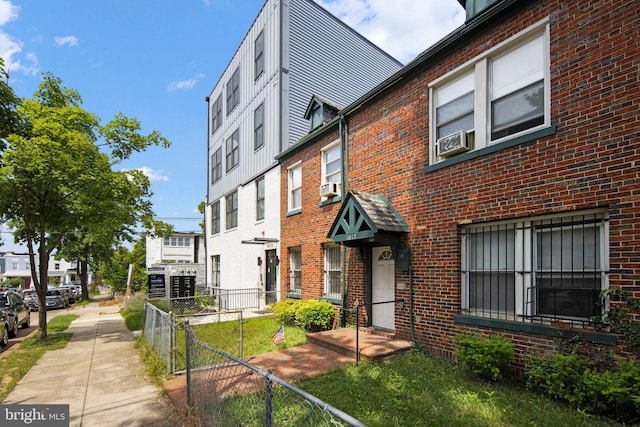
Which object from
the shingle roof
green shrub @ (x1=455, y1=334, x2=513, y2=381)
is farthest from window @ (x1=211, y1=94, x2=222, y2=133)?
green shrub @ (x1=455, y1=334, x2=513, y2=381)

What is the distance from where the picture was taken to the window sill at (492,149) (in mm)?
5441

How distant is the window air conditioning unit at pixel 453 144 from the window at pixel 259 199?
10.5m

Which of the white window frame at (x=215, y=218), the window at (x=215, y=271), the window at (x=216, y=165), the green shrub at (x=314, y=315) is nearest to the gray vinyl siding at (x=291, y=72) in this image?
the window at (x=216, y=165)

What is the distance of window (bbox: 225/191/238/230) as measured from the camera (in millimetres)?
19594

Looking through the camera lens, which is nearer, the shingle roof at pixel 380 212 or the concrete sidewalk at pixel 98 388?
the concrete sidewalk at pixel 98 388

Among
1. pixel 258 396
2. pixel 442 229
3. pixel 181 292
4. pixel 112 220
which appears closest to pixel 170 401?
pixel 258 396

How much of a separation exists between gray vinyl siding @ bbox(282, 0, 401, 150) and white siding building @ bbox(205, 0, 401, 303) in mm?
47

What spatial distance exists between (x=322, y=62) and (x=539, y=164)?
13.9 meters

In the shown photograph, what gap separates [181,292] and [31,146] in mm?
9967

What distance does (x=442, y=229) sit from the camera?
6973 millimetres

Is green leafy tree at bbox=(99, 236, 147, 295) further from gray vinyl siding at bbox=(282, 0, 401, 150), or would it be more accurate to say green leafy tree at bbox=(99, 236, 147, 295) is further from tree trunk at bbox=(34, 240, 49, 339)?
gray vinyl siding at bbox=(282, 0, 401, 150)

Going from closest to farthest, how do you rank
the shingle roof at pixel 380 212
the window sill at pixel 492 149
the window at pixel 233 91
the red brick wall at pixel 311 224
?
the window sill at pixel 492 149
the shingle roof at pixel 380 212
the red brick wall at pixel 311 224
the window at pixel 233 91

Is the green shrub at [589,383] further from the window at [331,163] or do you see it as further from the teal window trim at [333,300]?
the window at [331,163]

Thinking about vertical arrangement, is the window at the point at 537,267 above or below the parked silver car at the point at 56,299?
above
